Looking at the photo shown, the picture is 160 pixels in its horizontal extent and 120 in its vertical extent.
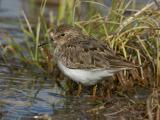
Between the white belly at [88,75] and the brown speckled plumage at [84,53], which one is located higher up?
the brown speckled plumage at [84,53]

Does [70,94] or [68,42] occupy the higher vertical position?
[68,42]

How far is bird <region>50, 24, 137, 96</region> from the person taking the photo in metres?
7.42

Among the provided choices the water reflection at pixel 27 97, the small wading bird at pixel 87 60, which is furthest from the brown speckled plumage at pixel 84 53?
the water reflection at pixel 27 97

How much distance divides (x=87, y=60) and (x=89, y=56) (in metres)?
0.06

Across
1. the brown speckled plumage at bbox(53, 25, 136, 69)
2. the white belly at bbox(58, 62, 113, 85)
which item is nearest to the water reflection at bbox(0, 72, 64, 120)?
the white belly at bbox(58, 62, 113, 85)

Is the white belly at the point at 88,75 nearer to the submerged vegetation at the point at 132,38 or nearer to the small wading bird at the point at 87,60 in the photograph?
the small wading bird at the point at 87,60

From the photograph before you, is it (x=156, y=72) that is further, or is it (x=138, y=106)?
(x=156, y=72)

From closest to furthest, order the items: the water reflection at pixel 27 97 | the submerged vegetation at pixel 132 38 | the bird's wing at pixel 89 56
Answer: the water reflection at pixel 27 97, the bird's wing at pixel 89 56, the submerged vegetation at pixel 132 38

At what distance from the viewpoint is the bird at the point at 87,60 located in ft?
24.3

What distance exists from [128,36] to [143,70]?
1.52ft

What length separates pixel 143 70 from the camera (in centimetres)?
790

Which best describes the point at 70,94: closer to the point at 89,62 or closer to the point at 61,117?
the point at 89,62

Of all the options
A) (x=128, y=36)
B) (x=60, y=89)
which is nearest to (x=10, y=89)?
(x=60, y=89)

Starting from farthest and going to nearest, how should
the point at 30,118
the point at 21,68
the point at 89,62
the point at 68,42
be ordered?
the point at 21,68
the point at 68,42
the point at 89,62
the point at 30,118
